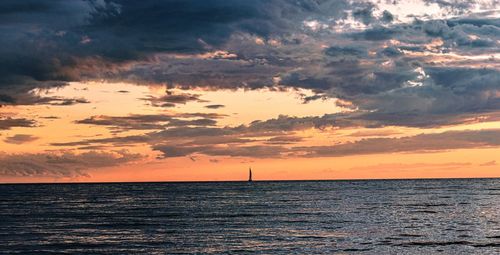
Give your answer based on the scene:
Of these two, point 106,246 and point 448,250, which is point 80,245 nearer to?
point 106,246

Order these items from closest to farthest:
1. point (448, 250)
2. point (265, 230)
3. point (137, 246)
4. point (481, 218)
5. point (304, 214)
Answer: point (448, 250) < point (137, 246) < point (265, 230) < point (481, 218) < point (304, 214)

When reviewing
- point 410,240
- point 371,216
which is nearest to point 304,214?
point 371,216

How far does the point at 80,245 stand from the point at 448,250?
34.3 metres

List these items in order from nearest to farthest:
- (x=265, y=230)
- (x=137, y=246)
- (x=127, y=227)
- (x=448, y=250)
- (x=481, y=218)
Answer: (x=448, y=250)
(x=137, y=246)
(x=265, y=230)
(x=127, y=227)
(x=481, y=218)

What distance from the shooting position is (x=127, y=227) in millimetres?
82938

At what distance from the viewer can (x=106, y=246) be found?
207 ft

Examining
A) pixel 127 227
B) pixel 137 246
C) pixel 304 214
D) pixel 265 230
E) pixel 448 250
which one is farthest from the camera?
pixel 304 214

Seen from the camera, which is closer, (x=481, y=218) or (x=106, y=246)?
(x=106, y=246)

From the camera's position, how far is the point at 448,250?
2282 inches

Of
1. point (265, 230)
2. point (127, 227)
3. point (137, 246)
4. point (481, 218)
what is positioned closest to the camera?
point (137, 246)

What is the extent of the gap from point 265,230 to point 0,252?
28900mm

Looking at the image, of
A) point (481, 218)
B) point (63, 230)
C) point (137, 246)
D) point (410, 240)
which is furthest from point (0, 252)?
point (481, 218)

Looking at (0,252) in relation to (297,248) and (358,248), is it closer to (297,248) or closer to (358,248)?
(297,248)

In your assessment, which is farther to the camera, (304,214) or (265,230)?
(304,214)
